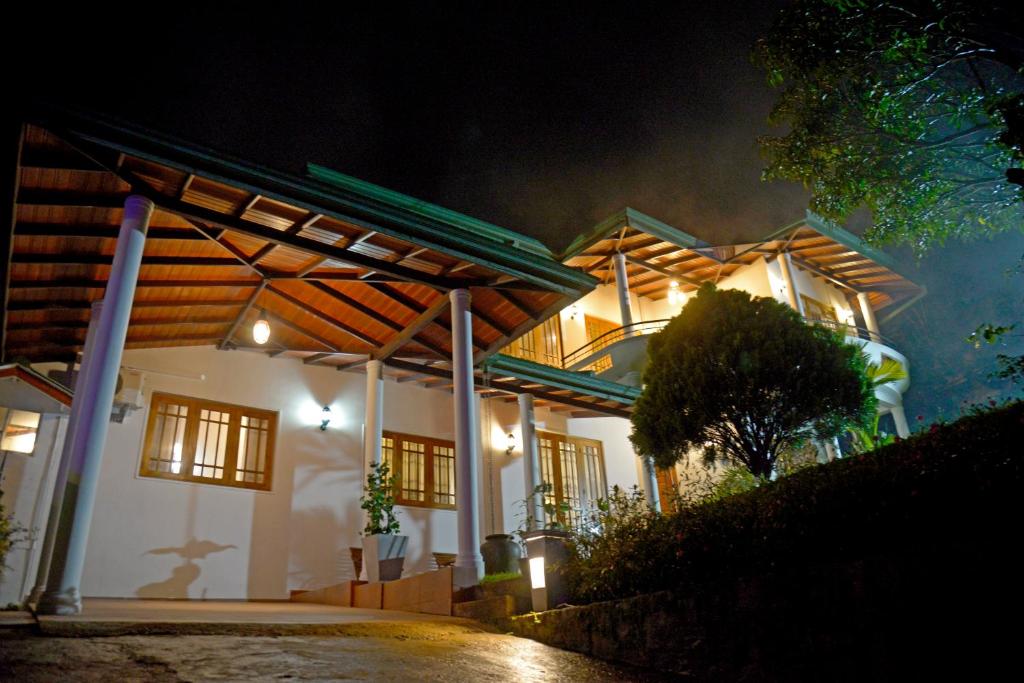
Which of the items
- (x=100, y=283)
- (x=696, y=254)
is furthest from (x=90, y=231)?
(x=696, y=254)

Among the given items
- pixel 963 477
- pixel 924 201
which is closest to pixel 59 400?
pixel 963 477

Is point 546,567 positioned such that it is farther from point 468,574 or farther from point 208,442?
point 208,442

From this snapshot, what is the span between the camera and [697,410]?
8609mm

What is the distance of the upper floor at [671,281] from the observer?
16922mm

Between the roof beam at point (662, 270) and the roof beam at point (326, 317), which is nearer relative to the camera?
the roof beam at point (326, 317)

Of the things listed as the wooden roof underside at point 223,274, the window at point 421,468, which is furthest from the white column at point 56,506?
the window at point 421,468

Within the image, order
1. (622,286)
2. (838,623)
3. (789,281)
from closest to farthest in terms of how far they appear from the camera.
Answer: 1. (838,623)
2. (622,286)
3. (789,281)

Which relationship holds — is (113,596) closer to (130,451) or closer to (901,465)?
(130,451)

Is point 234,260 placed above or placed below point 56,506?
above

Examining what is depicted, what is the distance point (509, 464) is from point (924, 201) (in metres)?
8.76

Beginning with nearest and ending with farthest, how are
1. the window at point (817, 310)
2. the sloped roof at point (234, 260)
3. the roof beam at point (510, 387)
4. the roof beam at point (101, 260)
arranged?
the sloped roof at point (234, 260) < the roof beam at point (101, 260) < the roof beam at point (510, 387) < the window at point (817, 310)

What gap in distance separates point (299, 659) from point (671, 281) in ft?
55.8

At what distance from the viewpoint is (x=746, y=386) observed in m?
8.37

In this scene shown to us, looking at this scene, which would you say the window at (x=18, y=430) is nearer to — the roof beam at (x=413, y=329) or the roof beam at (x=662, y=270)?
the roof beam at (x=413, y=329)
